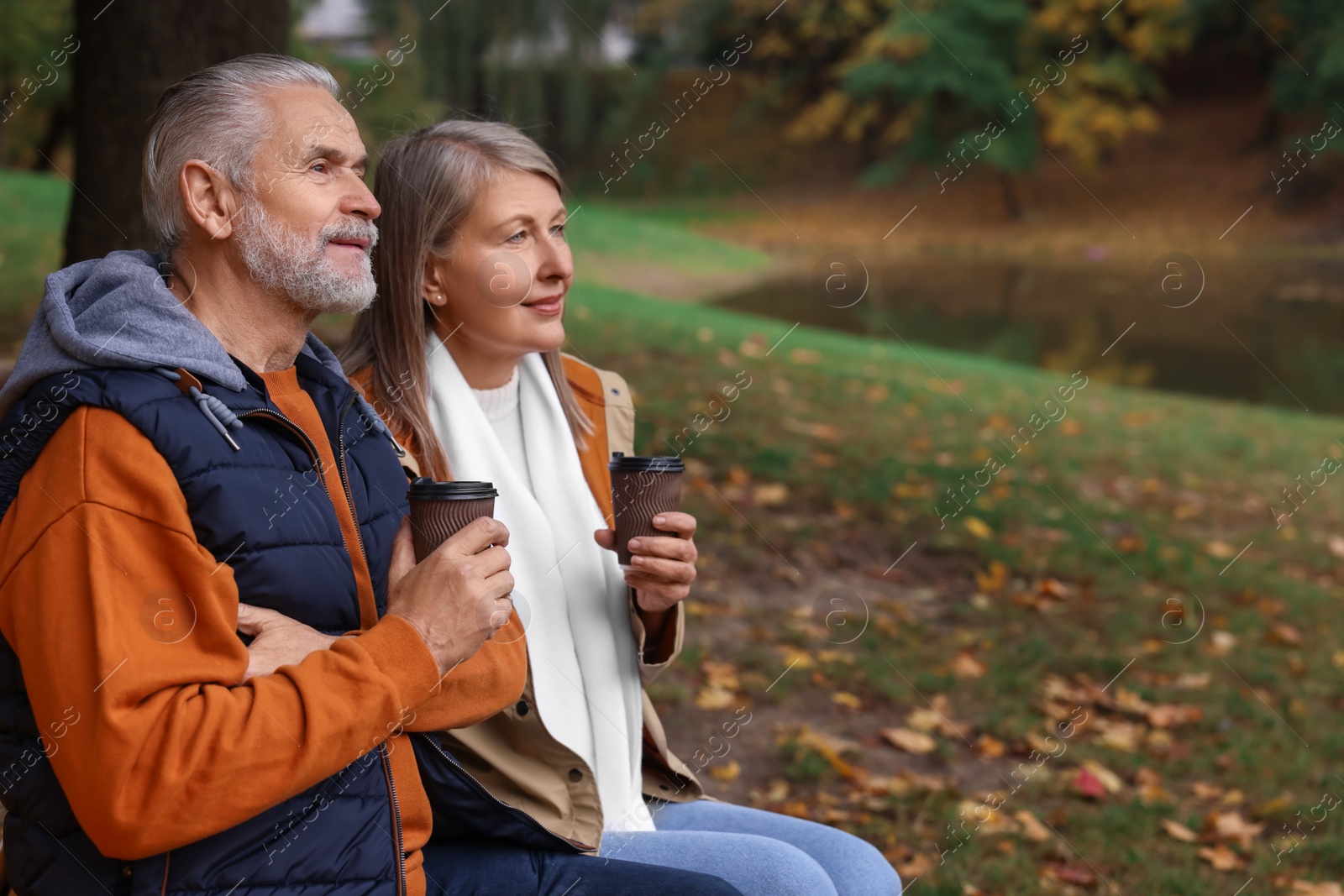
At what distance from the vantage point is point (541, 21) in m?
31.3

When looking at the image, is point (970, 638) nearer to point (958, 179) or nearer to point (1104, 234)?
point (1104, 234)

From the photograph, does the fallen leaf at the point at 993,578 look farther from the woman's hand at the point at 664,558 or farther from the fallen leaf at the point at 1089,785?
the woman's hand at the point at 664,558

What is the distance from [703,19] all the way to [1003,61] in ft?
34.8

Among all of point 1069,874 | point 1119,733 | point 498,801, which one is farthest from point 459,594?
point 1119,733

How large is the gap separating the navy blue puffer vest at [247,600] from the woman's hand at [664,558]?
57 centimetres

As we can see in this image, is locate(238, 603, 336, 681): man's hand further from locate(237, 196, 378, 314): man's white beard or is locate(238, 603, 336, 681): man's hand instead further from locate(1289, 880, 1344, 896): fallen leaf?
locate(1289, 880, 1344, 896): fallen leaf

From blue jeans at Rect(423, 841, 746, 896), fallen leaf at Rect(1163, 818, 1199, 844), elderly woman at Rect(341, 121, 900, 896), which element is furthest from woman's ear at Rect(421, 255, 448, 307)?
fallen leaf at Rect(1163, 818, 1199, 844)

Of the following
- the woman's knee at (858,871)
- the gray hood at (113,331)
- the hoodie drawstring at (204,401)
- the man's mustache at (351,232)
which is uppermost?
the man's mustache at (351,232)

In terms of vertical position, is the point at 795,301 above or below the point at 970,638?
below

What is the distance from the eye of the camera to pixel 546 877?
Answer: 2.01 m

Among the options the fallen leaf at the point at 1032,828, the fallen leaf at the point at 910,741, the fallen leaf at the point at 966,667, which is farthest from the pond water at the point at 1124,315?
the fallen leaf at the point at 1032,828

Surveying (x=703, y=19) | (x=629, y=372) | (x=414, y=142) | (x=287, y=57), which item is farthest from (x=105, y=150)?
(x=703, y=19)

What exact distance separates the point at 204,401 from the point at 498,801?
816 mm

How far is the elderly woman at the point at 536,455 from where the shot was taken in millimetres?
2262
